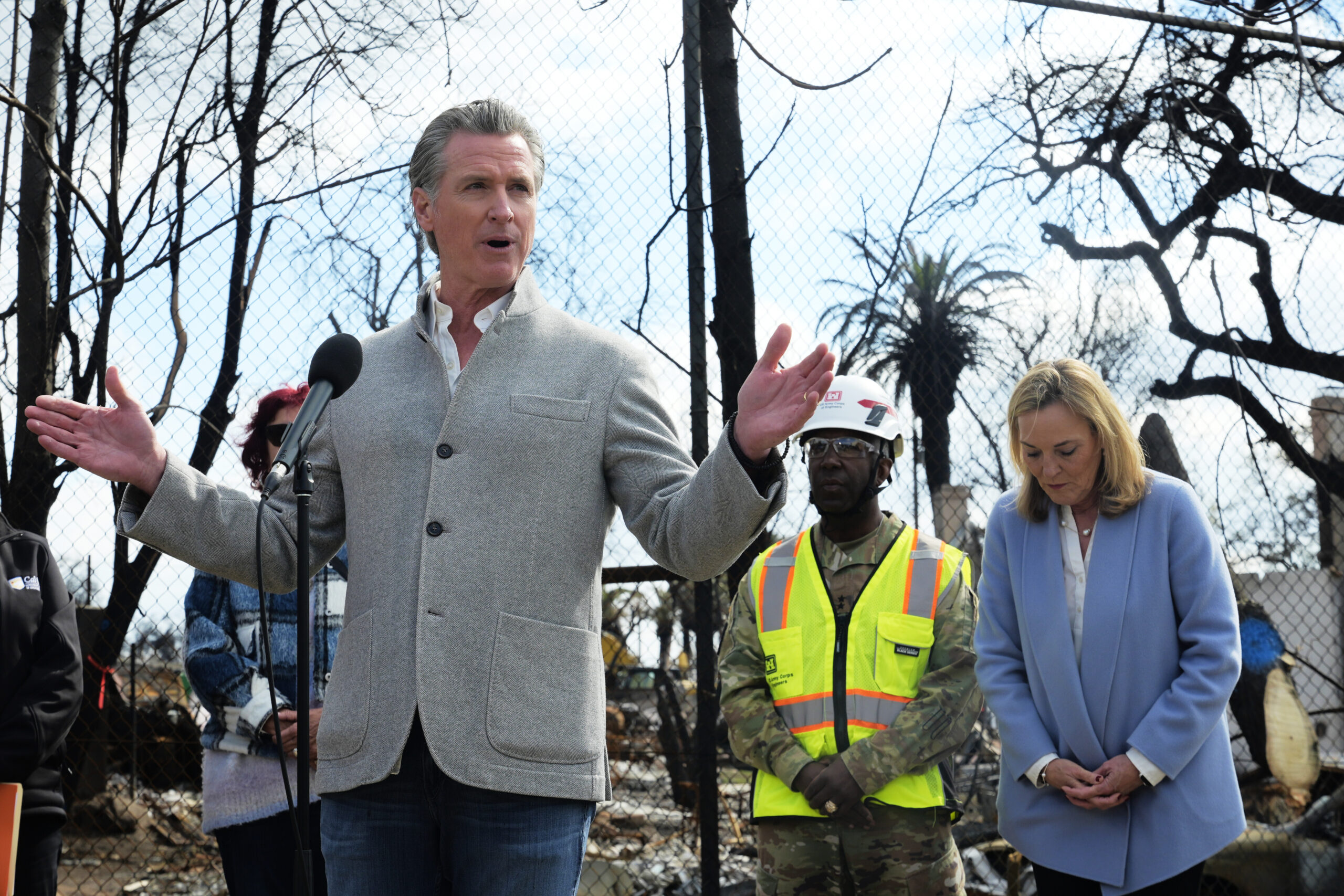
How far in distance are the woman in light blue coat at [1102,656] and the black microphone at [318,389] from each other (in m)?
1.82

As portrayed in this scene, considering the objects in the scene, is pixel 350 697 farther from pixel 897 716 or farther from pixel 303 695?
pixel 897 716

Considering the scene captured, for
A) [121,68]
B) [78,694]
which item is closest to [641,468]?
[78,694]

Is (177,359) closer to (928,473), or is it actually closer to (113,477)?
(113,477)

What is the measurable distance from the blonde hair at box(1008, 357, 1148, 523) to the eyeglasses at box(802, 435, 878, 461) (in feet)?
1.77

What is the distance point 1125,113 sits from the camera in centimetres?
576

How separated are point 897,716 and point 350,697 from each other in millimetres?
1756

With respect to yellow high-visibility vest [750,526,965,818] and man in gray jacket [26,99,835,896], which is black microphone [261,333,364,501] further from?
yellow high-visibility vest [750,526,965,818]

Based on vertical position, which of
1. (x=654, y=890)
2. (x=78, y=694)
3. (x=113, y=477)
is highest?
(x=113, y=477)

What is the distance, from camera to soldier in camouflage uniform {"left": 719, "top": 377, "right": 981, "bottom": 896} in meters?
3.04

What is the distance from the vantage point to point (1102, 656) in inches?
109

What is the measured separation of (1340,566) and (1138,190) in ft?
8.74

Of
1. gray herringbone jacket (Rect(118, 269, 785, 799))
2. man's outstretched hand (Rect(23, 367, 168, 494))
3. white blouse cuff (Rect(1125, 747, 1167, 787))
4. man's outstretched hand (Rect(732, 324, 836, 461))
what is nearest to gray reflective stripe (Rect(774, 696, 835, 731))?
white blouse cuff (Rect(1125, 747, 1167, 787))

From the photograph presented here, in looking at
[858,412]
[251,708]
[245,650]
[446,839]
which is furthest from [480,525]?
[858,412]

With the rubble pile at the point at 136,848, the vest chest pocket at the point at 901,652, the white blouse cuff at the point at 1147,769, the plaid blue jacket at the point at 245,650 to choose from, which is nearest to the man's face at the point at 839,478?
the vest chest pocket at the point at 901,652
